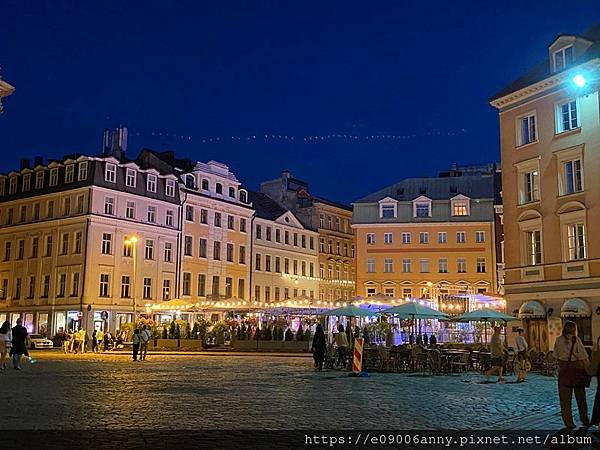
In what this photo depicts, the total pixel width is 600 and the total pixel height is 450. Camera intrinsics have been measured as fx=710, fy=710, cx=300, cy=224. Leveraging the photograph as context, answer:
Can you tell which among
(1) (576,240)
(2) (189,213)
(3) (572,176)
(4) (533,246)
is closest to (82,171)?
(2) (189,213)

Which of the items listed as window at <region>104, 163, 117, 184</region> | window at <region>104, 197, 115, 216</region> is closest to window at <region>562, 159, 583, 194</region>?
window at <region>104, 197, 115, 216</region>

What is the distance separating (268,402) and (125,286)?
4327 cm

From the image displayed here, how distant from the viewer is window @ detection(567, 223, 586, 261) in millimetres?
31656

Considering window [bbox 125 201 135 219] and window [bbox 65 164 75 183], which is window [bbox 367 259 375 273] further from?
window [bbox 65 164 75 183]

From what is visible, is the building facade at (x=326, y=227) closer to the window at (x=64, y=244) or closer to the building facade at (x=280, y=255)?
the building facade at (x=280, y=255)

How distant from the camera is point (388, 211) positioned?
218 feet

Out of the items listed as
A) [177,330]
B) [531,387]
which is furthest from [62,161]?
[531,387]

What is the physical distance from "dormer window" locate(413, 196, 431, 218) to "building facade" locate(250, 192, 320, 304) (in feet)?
42.4

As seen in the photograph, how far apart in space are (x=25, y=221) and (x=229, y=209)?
1753 centimetres

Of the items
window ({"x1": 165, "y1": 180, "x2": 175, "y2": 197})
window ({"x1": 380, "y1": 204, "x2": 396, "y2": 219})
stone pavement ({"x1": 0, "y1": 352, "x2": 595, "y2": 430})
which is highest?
window ({"x1": 165, "y1": 180, "x2": 175, "y2": 197})

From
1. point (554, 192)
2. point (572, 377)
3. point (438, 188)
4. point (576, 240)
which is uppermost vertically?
point (438, 188)

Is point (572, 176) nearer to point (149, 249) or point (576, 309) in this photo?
point (576, 309)

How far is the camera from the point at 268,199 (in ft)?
248

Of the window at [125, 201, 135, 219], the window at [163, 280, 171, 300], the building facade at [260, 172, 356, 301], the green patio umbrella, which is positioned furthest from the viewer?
the building facade at [260, 172, 356, 301]
